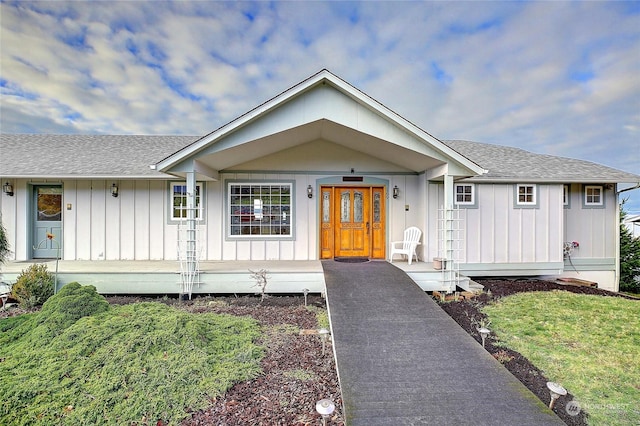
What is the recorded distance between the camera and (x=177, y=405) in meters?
2.65

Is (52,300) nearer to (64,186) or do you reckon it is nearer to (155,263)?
(155,263)

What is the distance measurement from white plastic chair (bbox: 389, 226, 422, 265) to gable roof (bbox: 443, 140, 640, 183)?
197cm

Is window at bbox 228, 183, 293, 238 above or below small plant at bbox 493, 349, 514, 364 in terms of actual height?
above

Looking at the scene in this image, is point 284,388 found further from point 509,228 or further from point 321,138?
point 509,228

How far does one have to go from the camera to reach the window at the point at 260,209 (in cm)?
773

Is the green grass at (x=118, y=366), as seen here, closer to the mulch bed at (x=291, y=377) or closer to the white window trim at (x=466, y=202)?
the mulch bed at (x=291, y=377)

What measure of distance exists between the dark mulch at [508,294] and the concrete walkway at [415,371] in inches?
13.4

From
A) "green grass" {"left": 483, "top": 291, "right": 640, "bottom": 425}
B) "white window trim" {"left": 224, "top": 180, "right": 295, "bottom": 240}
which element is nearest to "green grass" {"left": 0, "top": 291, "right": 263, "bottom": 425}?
"green grass" {"left": 483, "top": 291, "right": 640, "bottom": 425}

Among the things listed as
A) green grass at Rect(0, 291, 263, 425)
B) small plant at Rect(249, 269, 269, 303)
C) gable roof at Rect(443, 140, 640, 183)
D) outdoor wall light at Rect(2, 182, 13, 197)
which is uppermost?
gable roof at Rect(443, 140, 640, 183)

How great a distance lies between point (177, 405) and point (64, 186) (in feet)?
24.3

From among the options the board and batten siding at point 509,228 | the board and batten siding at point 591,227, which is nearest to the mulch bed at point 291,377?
the board and batten siding at point 509,228

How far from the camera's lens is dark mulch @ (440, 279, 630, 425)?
2.88m

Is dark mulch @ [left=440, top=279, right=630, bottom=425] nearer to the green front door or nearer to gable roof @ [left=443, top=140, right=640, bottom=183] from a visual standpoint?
gable roof @ [left=443, top=140, right=640, bottom=183]

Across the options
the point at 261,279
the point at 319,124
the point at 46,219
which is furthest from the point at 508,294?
the point at 46,219
